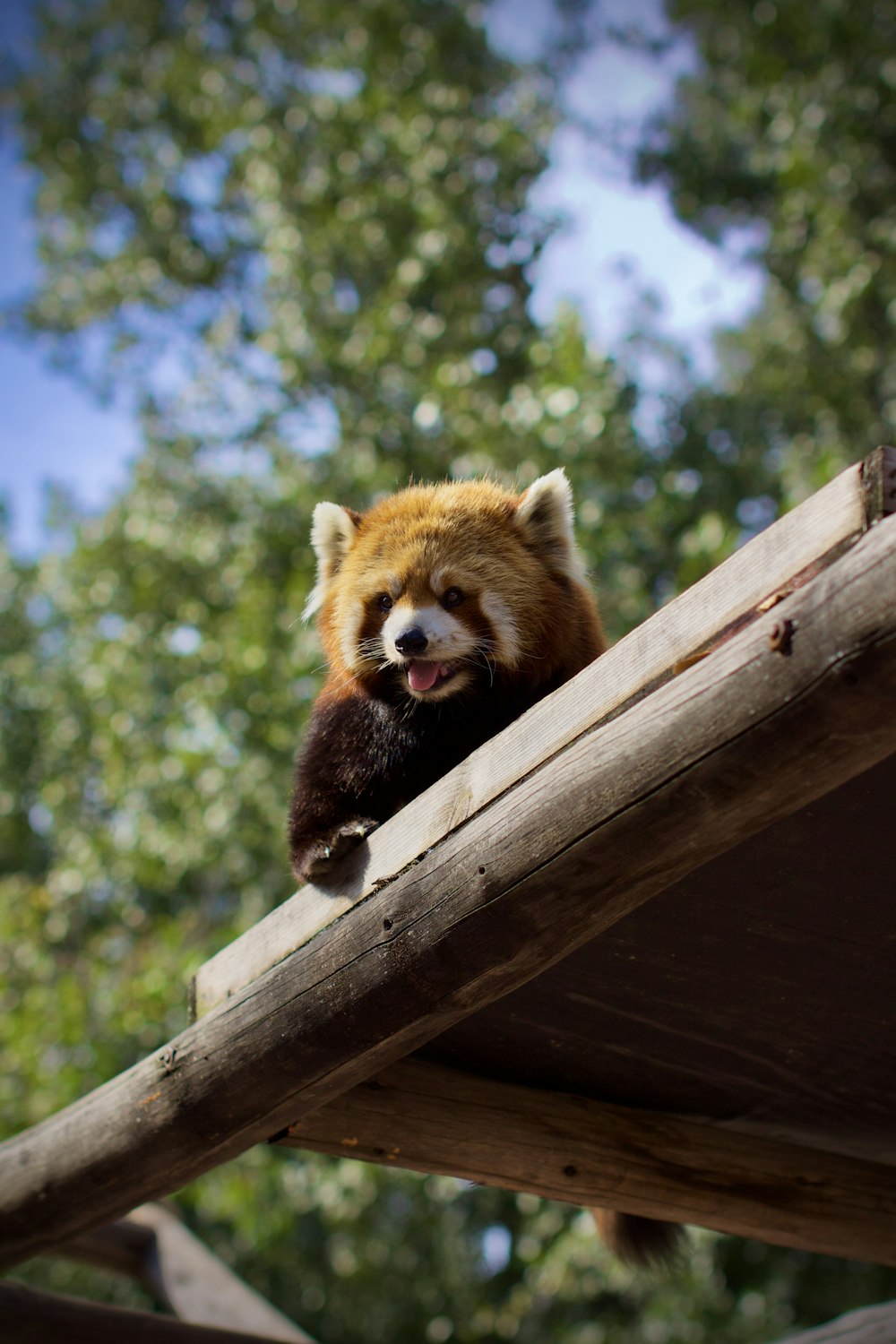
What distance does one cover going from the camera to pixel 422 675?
217 cm

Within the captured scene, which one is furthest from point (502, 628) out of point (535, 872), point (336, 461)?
point (336, 461)

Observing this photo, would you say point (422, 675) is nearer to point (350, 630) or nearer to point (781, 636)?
point (350, 630)

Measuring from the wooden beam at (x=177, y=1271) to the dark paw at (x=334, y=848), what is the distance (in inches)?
81.4

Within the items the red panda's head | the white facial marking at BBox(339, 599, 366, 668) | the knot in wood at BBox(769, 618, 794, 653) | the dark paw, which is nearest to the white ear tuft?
the red panda's head

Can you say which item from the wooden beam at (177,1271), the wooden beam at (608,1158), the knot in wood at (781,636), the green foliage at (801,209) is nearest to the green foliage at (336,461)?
the green foliage at (801,209)

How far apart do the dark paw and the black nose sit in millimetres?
334

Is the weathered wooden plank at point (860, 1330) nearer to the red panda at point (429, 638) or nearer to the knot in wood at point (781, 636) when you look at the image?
the red panda at point (429, 638)

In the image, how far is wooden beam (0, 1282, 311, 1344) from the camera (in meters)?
2.99

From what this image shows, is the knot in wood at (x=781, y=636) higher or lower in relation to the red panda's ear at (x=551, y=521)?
lower

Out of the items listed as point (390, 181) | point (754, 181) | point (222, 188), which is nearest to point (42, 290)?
point (222, 188)

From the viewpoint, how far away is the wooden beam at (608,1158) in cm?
204

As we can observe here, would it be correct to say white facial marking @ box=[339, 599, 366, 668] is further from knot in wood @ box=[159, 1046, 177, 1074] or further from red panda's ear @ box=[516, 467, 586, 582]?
knot in wood @ box=[159, 1046, 177, 1074]

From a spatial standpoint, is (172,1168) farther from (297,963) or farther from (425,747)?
(425,747)

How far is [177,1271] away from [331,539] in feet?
8.74
